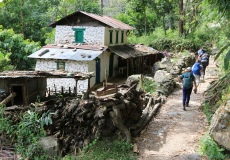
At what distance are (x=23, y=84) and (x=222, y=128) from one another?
879cm

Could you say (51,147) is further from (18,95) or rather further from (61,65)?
(61,65)

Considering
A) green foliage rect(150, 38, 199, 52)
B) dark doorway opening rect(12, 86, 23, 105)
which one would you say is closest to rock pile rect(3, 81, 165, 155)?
dark doorway opening rect(12, 86, 23, 105)

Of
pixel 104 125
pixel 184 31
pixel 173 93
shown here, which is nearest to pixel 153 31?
pixel 184 31

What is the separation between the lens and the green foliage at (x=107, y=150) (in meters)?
7.64

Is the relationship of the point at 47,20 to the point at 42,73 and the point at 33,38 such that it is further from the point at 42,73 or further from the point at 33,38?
the point at 42,73

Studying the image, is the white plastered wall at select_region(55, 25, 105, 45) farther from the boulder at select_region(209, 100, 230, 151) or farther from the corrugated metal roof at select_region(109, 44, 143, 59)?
the boulder at select_region(209, 100, 230, 151)

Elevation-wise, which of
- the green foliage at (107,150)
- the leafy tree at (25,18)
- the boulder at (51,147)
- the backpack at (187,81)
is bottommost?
the boulder at (51,147)

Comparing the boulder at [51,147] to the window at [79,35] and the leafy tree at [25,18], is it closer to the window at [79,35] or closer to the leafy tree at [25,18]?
the window at [79,35]

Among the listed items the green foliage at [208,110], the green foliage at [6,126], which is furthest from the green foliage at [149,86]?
the green foliage at [6,126]

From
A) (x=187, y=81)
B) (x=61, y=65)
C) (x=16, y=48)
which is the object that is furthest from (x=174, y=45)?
(x=187, y=81)

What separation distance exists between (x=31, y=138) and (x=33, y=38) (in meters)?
25.2

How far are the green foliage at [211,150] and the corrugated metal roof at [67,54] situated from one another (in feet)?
43.4

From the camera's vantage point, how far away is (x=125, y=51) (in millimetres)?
24234

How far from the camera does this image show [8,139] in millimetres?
9180
